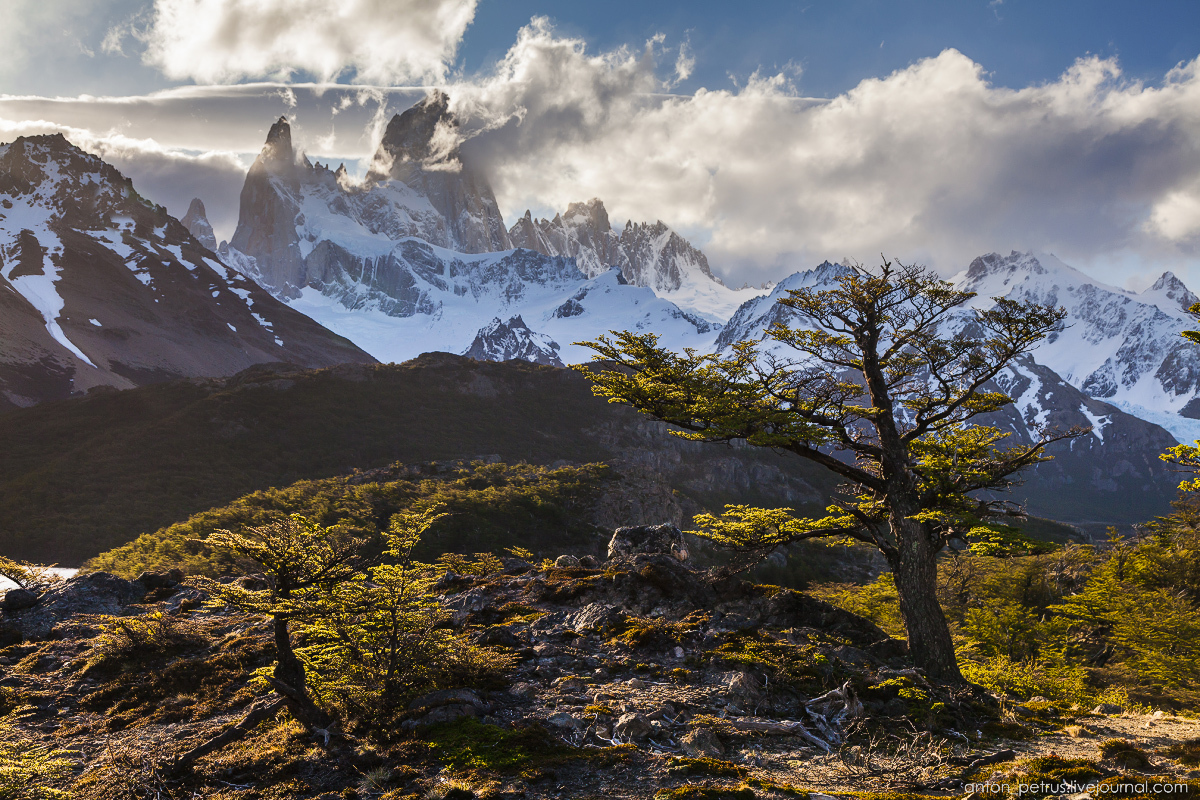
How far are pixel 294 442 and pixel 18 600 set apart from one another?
82.9 m

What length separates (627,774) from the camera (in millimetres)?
8219

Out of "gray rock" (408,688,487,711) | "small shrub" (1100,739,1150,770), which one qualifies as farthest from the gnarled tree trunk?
"gray rock" (408,688,487,711)

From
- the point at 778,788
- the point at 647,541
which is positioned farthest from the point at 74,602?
the point at 778,788

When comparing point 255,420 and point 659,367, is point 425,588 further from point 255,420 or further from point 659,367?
point 255,420

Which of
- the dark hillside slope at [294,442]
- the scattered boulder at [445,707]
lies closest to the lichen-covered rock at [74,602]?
the scattered boulder at [445,707]

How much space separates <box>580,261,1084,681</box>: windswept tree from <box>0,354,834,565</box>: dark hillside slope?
174 ft

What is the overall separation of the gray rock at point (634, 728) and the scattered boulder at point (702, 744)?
1.87 ft

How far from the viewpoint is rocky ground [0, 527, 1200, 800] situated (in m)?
8.11

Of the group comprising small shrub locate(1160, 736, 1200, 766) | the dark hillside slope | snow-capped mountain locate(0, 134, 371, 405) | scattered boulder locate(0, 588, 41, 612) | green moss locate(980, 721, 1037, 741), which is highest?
snow-capped mountain locate(0, 134, 371, 405)

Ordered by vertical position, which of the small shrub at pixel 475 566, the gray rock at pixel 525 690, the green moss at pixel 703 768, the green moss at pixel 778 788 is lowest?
the green moss at pixel 778 788

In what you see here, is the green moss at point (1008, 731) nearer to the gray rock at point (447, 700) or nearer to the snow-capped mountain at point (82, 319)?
the gray rock at point (447, 700)

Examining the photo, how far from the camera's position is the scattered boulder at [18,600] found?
762 inches

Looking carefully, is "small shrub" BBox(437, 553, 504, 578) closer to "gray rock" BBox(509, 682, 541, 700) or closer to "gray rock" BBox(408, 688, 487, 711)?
"gray rock" BBox(509, 682, 541, 700)

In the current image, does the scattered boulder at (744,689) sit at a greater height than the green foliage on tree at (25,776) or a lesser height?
lesser
